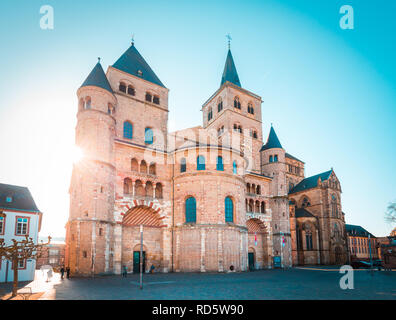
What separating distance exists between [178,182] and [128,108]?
1202cm

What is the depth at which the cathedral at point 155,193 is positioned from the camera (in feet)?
92.4

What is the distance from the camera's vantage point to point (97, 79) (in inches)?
1270

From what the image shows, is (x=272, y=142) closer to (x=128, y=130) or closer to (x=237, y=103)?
(x=237, y=103)

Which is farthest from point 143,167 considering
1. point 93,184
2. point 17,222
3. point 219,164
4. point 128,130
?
point 17,222

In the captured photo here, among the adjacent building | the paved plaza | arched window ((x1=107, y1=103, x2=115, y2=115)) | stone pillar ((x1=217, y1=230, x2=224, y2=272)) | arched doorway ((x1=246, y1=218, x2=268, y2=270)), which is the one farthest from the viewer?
the adjacent building

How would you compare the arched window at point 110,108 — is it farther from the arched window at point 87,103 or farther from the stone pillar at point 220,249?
the stone pillar at point 220,249

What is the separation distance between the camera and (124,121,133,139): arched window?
3678 cm

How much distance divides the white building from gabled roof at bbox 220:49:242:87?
128ft

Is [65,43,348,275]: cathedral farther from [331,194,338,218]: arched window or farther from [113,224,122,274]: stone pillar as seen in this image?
[331,194,338,218]: arched window

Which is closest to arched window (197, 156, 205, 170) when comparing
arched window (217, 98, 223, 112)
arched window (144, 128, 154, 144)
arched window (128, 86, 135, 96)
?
arched window (144, 128, 154, 144)

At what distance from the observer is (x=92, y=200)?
27.5 metres

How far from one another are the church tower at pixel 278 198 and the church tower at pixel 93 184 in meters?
24.5
